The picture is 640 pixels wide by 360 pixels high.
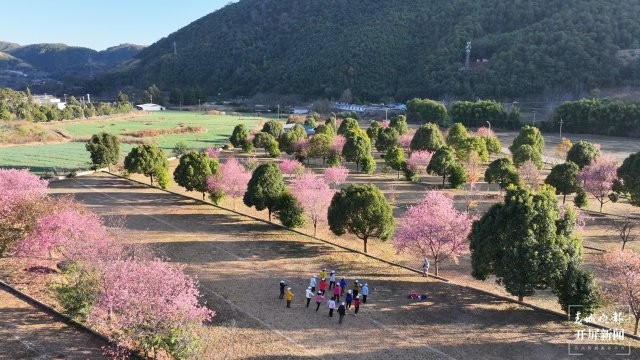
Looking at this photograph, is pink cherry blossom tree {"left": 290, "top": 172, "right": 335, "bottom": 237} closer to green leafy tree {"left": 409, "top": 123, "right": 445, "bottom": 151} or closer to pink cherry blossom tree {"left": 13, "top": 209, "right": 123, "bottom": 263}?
pink cherry blossom tree {"left": 13, "top": 209, "right": 123, "bottom": 263}

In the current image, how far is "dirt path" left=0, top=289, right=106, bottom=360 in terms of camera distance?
14367 mm

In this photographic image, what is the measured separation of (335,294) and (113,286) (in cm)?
823

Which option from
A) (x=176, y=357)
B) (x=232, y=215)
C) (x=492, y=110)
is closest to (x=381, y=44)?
(x=492, y=110)

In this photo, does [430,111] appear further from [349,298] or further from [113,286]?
[113,286]

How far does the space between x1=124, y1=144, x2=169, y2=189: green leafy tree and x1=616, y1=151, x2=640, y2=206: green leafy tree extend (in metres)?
31.5

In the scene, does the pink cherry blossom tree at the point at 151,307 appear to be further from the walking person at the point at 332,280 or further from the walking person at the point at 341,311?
the walking person at the point at 332,280

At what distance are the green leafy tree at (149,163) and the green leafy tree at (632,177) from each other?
31472mm

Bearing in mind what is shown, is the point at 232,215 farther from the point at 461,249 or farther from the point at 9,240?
the point at 461,249

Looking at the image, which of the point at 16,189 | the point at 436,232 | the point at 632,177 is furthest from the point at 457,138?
the point at 16,189

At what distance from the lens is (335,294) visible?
727 inches

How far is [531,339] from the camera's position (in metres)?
16.1

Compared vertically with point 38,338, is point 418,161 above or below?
above

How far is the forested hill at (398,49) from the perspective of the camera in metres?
91.0

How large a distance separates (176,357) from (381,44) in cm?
11889
